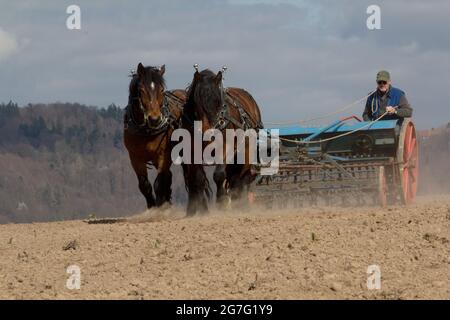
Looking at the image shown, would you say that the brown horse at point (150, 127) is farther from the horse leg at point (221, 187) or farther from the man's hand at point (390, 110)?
the man's hand at point (390, 110)

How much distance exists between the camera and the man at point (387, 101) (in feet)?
55.6

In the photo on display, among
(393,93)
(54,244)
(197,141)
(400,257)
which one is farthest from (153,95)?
(400,257)

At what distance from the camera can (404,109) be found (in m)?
16.9

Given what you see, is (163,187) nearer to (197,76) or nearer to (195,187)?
(195,187)

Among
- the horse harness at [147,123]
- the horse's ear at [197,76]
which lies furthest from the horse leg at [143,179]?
the horse's ear at [197,76]

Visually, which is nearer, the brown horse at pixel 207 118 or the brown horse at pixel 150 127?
the brown horse at pixel 150 127

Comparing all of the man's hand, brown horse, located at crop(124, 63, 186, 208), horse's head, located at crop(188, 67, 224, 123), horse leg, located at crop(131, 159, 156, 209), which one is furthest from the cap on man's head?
horse leg, located at crop(131, 159, 156, 209)

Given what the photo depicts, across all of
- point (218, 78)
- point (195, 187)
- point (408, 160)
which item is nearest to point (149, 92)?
point (218, 78)

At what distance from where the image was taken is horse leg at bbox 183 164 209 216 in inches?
603

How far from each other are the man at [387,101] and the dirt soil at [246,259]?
3697 millimetres

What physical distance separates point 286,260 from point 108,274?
1.77m

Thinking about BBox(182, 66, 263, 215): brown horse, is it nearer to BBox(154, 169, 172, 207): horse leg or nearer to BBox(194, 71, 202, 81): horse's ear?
BBox(194, 71, 202, 81): horse's ear

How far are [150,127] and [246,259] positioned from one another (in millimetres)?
5009
